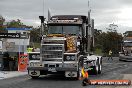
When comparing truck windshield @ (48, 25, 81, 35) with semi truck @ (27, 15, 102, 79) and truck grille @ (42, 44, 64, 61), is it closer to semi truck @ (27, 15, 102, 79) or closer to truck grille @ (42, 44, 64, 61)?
semi truck @ (27, 15, 102, 79)

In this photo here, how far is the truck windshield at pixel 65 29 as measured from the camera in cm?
2317

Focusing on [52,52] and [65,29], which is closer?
[52,52]

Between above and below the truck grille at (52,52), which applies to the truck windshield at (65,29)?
above

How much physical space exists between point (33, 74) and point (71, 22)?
3.64m

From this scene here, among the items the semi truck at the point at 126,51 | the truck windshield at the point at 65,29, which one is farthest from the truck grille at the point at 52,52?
the semi truck at the point at 126,51

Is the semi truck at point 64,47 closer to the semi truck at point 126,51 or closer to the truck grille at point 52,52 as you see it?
the truck grille at point 52,52

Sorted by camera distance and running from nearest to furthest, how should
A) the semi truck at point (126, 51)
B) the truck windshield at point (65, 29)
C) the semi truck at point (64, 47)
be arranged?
1. the semi truck at point (64, 47)
2. the truck windshield at point (65, 29)
3. the semi truck at point (126, 51)

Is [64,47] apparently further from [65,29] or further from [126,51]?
[126,51]

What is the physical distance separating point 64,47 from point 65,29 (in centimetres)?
174

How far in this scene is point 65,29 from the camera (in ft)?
76.1

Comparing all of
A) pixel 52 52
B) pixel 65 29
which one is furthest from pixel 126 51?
pixel 52 52

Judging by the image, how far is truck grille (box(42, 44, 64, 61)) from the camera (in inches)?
849

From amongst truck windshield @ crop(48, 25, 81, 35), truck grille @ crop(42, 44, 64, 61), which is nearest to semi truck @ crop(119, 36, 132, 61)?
truck windshield @ crop(48, 25, 81, 35)

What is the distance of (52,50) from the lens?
2172 cm
